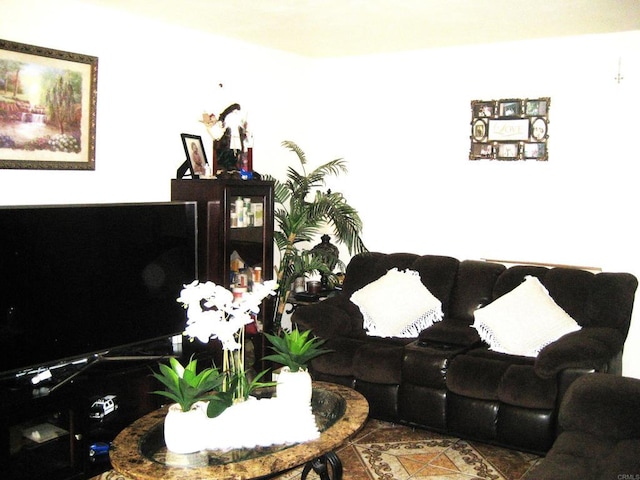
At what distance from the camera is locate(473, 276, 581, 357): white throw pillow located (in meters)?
3.94

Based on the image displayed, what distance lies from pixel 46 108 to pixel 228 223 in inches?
50.3

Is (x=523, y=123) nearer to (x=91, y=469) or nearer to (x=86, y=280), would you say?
(x=86, y=280)

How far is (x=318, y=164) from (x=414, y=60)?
1229mm

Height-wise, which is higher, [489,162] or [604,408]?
[489,162]

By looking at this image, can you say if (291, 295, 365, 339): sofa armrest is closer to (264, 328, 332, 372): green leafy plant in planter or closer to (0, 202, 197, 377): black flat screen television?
(0, 202, 197, 377): black flat screen television

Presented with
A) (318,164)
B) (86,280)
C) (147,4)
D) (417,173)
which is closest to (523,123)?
(417,173)

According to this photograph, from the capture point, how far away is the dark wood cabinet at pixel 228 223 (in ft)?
14.4

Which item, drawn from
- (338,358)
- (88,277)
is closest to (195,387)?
(88,277)

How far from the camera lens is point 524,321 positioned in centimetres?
401

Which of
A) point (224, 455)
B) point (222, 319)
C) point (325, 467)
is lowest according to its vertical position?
point (325, 467)

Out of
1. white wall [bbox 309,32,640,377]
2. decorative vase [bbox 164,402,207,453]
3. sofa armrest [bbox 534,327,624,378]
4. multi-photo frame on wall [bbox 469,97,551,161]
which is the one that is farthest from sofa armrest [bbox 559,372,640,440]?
multi-photo frame on wall [bbox 469,97,551,161]

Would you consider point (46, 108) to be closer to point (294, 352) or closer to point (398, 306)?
point (294, 352)

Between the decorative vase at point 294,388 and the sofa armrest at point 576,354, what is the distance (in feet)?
4.29

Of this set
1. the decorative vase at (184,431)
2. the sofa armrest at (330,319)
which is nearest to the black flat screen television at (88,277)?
the sofa armrest at (330,319)
